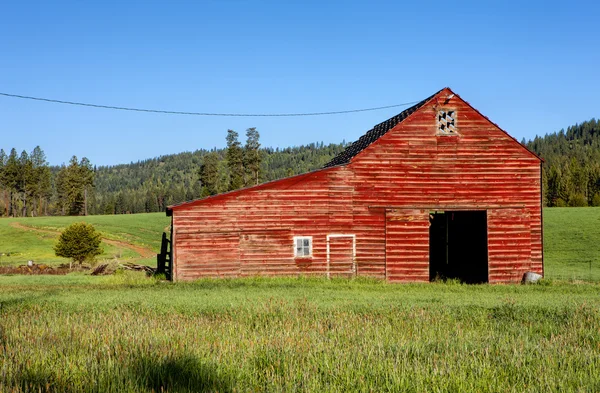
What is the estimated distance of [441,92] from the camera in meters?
28.9

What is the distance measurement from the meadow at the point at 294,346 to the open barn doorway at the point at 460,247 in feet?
37.1

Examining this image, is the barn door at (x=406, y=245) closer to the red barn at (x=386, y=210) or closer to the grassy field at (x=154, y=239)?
the red barn at (x=386, y=210)

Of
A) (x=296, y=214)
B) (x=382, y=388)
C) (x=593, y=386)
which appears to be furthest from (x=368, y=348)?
(x=296, y=214)

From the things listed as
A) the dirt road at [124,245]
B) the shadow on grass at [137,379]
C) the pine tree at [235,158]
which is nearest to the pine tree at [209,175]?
the pine tree at [235,158]

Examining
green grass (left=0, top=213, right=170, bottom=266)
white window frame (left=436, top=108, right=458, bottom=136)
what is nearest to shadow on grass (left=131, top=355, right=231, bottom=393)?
white window frame (left=436, top=108, right=458, bottom=136)

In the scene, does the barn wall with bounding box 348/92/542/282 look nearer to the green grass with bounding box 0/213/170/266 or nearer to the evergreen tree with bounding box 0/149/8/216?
the green grass with bounding box 0/213/170/266

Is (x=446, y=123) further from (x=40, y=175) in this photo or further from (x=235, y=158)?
(x=40, y=175)

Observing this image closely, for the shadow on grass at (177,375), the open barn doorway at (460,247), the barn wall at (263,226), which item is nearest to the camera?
the shadow on grass at (177,375)

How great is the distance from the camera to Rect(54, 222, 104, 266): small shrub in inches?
1780

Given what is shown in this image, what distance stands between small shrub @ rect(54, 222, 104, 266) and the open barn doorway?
77.9 ft

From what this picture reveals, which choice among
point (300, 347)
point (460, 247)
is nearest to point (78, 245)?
point (460, 247)

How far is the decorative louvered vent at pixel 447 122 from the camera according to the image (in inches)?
1137

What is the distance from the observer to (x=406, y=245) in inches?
1120

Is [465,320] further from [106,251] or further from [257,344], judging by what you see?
[106,251]
